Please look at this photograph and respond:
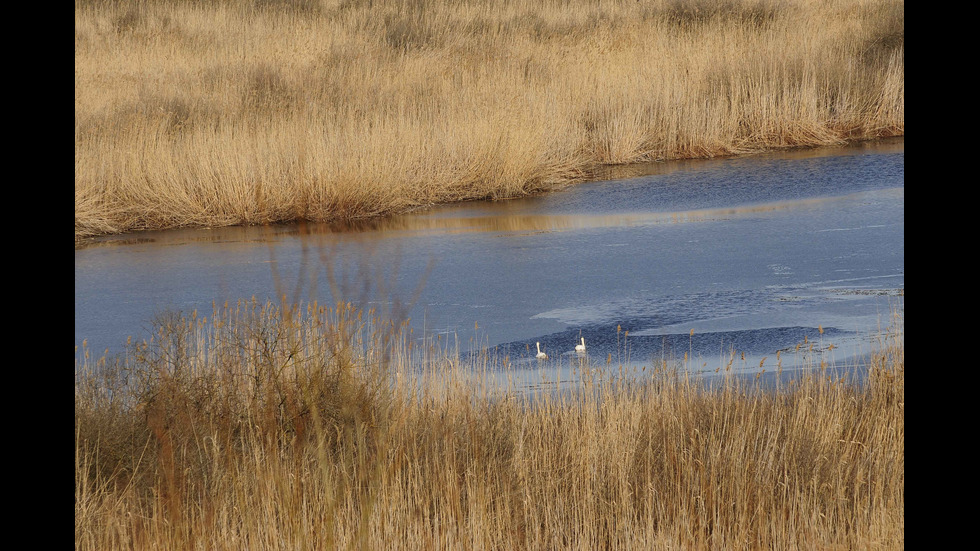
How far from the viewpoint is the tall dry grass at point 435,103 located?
13.2 m

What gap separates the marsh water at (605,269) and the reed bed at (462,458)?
2.44ft

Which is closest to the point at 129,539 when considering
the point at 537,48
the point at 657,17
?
the point at 537,48

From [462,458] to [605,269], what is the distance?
4.70 meters

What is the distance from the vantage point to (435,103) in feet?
54.3

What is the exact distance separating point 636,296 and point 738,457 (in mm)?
3857

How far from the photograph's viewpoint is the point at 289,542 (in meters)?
4.50

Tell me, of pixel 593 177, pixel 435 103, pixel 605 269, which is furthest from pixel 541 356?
pixel 435 103

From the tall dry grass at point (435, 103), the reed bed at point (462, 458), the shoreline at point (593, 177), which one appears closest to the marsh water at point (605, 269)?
the shoreline at point (593, 177)

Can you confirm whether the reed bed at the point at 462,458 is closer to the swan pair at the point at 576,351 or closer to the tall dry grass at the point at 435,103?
the swan pair at the point at 576,351

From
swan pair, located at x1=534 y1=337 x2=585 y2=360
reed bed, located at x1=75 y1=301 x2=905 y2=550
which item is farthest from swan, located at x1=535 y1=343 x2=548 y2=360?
reed bed, located at x1=75 y1=301 x2=905 y2=550

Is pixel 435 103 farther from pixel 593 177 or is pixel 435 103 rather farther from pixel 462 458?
pixel 462 458

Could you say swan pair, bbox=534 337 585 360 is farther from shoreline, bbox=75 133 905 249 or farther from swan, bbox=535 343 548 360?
shoreline, bbox=75 133 905 249

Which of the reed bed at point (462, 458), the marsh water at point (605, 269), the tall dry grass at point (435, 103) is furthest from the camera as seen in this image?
the tall dry grass at point (435, 103)

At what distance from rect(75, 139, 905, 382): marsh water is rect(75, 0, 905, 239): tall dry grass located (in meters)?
0.57
